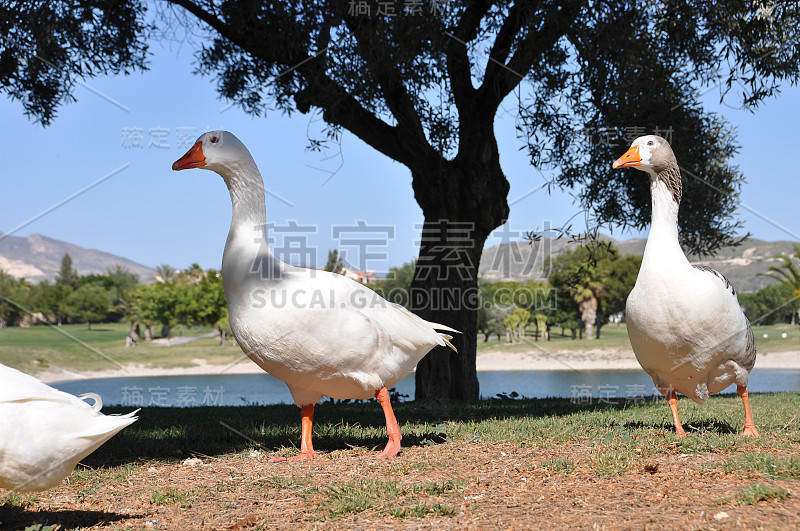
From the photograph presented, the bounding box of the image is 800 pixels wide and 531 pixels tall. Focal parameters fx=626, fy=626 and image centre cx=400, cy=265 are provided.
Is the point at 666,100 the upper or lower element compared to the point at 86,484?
upper

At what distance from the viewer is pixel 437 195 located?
1127cm

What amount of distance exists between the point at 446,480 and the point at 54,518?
8.81 ft

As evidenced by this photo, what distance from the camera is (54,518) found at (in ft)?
13.7

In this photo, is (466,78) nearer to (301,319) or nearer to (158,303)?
(301,319)

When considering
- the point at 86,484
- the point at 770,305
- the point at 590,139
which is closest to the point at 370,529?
the point at 86,484

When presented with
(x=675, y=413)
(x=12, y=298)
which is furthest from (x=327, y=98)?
(x=12, y=298)

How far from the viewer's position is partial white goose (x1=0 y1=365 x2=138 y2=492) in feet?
11.7

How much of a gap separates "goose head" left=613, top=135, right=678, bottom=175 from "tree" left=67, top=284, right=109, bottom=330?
71202 millimetres

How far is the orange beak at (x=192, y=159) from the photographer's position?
5824 mm

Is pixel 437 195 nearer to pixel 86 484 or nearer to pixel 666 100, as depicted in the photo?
pixel 666 100

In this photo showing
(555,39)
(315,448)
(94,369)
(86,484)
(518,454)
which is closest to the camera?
(86,484)

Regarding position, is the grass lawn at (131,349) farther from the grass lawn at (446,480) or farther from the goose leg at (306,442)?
the goose leg at (306,442)

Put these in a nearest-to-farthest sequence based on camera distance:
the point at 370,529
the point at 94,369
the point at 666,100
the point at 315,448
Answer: the point at 370,529 < the point at 315,448 < the point at 666,100 < the point at 94,369

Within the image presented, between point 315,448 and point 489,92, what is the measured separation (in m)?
7.73
